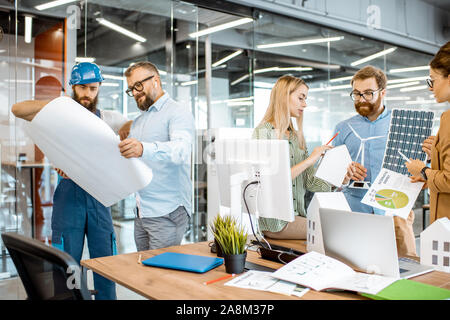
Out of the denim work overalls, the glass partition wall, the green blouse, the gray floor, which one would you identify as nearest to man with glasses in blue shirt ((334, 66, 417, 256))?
the green blouse

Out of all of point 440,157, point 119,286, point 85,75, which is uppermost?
point 85,75

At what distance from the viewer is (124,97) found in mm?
4098

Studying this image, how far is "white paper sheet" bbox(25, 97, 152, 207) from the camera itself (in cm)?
186

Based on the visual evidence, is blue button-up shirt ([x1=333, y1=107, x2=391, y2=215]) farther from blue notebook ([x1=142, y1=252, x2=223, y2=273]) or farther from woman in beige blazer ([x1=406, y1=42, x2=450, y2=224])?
blue notebook ([x1=142, y1=252, x2=223, y2=273])

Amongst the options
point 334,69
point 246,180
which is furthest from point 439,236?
point 334,69

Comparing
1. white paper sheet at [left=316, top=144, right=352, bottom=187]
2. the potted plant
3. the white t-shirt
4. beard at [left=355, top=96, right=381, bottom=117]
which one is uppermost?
beard at [left=355, top=96, right=381, bottom=117]

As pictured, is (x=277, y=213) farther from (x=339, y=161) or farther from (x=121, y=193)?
(x=121, y=193)

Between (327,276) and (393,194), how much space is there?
2.55 feet

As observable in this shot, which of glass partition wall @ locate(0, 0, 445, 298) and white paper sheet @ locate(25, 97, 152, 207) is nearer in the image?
white paper sheet @ locate(25, 97, 152, 207)

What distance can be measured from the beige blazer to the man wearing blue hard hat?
1.78 meters

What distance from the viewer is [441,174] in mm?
1872

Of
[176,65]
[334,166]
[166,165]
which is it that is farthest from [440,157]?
[176,65]

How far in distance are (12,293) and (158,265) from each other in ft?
7.78

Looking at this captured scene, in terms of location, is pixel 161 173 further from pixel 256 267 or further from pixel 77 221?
pixel 256 267
